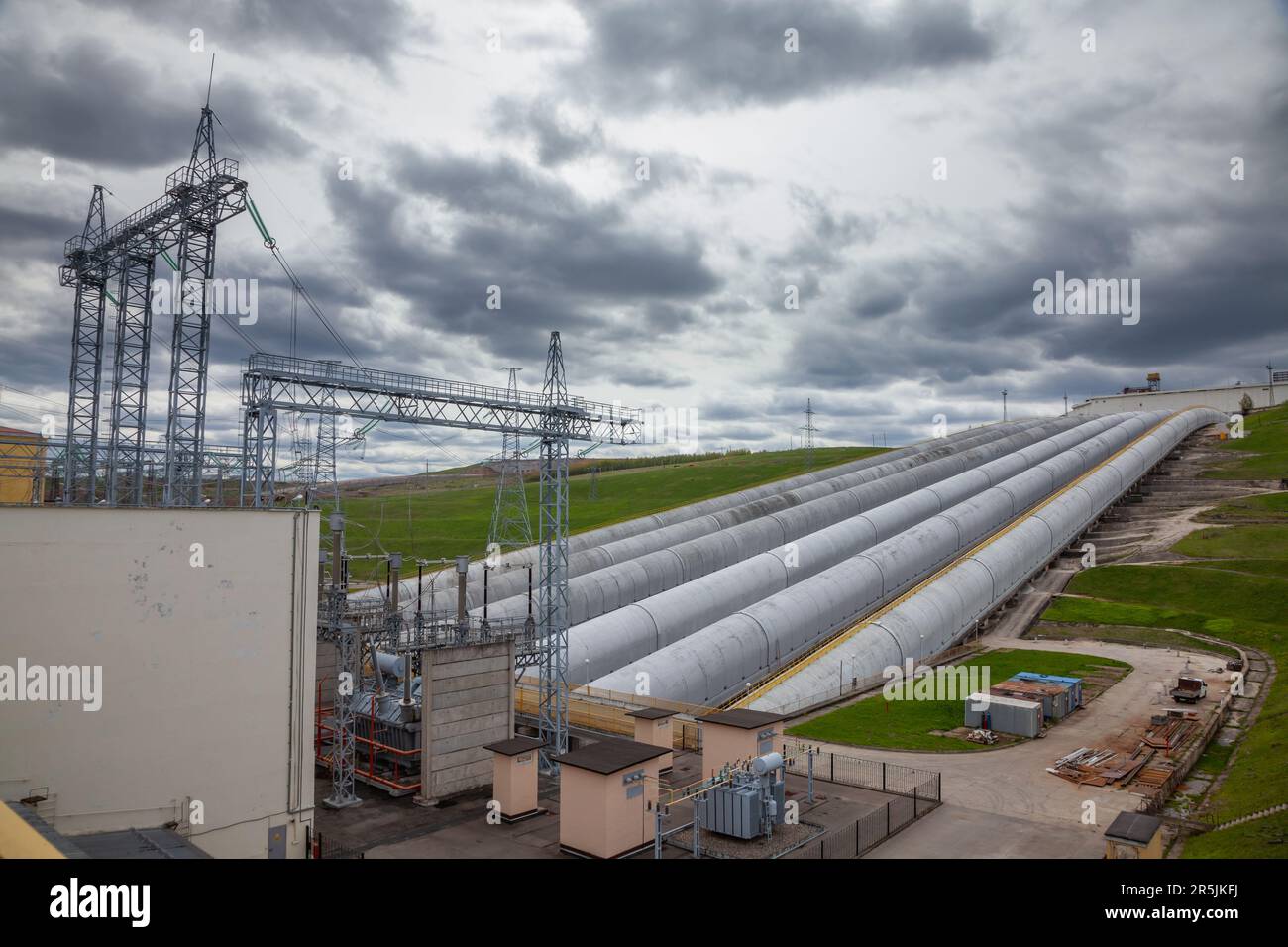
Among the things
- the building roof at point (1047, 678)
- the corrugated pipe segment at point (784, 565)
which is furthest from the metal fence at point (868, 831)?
the corrugated pipe segment at point (784, 565)

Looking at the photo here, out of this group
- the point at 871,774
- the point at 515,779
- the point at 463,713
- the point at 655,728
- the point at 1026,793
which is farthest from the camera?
the point at 655,728

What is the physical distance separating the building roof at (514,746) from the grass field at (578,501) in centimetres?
5497

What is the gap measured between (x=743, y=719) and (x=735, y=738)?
61cm

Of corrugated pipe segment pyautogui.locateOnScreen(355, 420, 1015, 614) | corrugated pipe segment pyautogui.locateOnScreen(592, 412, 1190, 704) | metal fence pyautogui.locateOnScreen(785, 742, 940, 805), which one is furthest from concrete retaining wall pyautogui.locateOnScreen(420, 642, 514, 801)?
corrugated pipe segment pyautogui.locateOnScreen(355, 420, 1015, 614)

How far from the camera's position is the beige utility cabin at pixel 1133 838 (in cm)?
1530

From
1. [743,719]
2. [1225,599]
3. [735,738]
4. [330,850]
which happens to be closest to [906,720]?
[743,719]

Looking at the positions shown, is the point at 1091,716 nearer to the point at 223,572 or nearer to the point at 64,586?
the point at 223,572

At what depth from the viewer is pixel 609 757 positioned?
19281 mm

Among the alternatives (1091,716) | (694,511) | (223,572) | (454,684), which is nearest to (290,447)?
(454,684)

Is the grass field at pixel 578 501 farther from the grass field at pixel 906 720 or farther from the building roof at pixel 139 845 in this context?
the building roof at pixel 139 845

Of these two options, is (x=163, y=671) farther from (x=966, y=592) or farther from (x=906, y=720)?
(x=966, y=592)

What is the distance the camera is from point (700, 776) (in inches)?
950

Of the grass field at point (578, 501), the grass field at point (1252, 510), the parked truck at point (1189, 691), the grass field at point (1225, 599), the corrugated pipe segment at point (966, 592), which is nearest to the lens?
the grass field at point (1225, 599)

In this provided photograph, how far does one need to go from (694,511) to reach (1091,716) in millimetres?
39141
